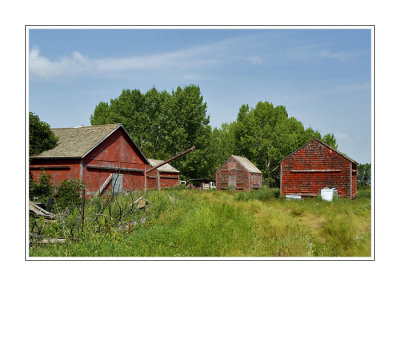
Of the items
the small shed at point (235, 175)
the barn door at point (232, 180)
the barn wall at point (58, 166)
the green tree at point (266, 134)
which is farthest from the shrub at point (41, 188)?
the green tree at point (266, 134)

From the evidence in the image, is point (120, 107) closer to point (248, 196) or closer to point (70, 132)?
point (70, 132)

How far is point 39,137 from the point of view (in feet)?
47.1

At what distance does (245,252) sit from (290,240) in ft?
4.98

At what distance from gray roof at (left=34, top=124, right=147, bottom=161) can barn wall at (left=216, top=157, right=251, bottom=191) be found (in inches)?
848

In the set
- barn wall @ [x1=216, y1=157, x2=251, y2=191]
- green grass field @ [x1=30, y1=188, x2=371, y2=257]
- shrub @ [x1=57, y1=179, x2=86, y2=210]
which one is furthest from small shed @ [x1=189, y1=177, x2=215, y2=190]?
green grass field @ [x1=30, y1=188, x2=371, y2=257]

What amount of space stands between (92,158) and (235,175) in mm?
23263

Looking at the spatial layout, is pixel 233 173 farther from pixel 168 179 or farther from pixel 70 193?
pixel 70 193

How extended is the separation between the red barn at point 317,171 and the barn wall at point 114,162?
9850mm

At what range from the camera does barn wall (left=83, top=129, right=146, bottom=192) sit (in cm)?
1466

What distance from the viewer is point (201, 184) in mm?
43375

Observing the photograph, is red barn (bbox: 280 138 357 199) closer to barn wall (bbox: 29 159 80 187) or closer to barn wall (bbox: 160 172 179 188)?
barn wall (bbox: 29 159 80 187)

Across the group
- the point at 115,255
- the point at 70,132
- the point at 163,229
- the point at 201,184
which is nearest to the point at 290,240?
the point at 163,229

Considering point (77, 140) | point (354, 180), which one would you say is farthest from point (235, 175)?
point (77, 140)

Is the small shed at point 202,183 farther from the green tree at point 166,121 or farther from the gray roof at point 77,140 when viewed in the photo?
the gray roof at point 77,140
